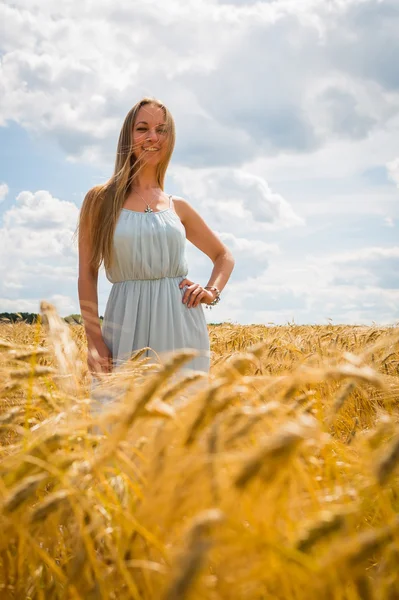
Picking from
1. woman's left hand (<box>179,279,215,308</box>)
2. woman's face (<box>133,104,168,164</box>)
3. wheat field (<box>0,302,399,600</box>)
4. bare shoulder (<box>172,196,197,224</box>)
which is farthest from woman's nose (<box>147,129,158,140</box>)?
wheat field (<box>0,302,399,600</box>)

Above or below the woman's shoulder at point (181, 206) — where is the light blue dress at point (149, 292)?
below

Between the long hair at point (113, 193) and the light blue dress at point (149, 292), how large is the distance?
62mm

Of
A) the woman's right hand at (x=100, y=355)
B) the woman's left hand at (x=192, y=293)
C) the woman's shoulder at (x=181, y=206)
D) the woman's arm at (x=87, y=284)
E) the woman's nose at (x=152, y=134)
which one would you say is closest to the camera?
the woman's right hand at (x=100, y=355)

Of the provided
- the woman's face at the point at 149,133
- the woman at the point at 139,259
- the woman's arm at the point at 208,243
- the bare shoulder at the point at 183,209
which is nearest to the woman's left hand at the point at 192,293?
the woman at the point at 139,259

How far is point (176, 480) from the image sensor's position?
35.6 inches

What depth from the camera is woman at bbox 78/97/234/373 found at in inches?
128

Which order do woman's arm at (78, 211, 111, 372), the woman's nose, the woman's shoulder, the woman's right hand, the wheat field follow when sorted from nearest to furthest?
the wheat field → the woman's right hand → woman's arm at (78, 211, 111, 372) → the woman's nose → the woman's shoulder

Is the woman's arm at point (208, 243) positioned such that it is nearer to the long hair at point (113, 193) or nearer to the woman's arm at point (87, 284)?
the long hair at point (113, 193)

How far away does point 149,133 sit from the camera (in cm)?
344

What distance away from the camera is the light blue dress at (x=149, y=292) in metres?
3.24

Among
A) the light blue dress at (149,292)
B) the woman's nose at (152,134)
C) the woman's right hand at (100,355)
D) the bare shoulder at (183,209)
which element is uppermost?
the woman's nose at (152,134)

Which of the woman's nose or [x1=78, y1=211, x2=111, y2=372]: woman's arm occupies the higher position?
the woman's nose

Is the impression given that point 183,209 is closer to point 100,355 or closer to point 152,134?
point 152,134

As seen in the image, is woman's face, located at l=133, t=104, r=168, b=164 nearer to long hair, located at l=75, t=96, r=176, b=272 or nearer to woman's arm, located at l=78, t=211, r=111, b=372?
long hair, located at l=75, t=96, r=176, b=272
